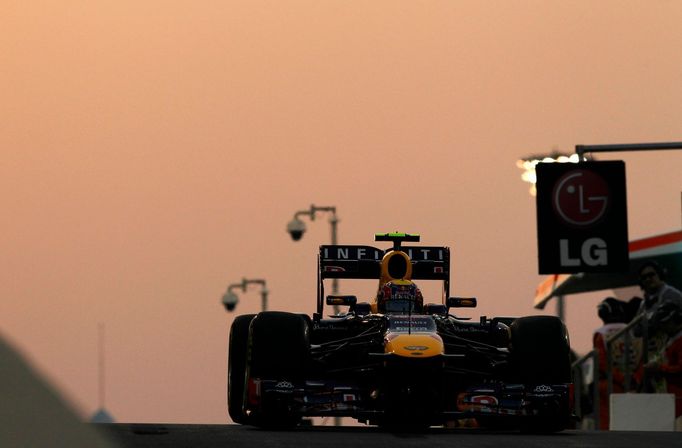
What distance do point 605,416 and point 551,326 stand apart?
13.1 m

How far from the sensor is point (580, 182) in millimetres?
30453

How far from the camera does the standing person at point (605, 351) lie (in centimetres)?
2691

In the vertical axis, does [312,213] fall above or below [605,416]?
above

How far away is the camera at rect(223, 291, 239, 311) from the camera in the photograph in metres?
47.3

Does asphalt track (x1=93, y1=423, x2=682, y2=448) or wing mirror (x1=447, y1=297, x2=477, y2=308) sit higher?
wing mirror (x1=447, y1=297, x2=477, y2=308)

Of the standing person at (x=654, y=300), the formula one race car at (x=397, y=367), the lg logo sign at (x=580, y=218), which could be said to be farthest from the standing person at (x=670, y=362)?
the lg logo sign at (x=580, y=218)

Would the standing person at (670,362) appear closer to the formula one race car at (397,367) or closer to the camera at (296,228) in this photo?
the formula one race car at (397,367)

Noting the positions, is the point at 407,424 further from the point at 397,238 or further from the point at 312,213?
the point at 312,213

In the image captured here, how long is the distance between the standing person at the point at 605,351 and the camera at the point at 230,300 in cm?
1731

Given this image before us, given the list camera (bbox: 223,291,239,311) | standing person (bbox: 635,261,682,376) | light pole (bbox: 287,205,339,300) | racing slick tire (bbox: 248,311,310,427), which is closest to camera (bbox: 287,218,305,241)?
light pole (bbox: 287,205,339,300)

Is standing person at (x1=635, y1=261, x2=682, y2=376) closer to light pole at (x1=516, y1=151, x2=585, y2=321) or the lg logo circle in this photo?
the lg logo circle

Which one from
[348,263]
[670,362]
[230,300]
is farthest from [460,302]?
[230,300]

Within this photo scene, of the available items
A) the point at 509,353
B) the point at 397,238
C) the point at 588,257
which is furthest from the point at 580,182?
the point at 509,353

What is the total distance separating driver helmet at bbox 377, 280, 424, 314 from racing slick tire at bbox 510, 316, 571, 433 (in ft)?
5.52
